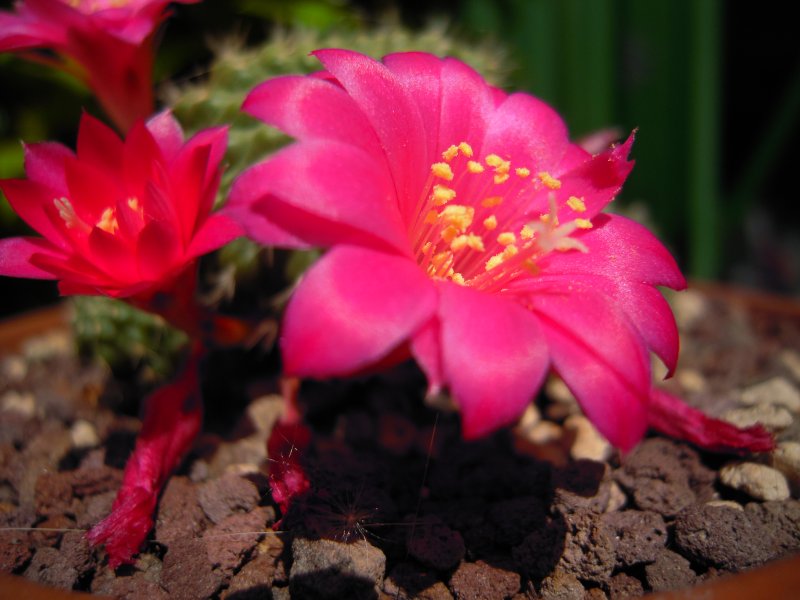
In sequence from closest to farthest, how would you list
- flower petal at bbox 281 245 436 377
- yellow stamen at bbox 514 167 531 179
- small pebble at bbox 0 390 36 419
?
flower petal at bbox 281 245 436 377 < yellow stamen at bbox 514 167 531 179 < small pebble at bbox 0 390 36 419

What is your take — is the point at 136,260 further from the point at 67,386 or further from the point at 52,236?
the point at 67,386

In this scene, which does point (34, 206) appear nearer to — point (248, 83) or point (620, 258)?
point (248, 83)

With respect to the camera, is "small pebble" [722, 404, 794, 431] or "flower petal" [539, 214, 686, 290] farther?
"small pebble" [722, 404, 794, 431]

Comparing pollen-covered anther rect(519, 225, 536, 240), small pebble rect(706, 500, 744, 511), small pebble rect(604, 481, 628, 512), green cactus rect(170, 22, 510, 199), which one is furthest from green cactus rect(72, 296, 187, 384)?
small pebble rect(706, 500, 744, 511)

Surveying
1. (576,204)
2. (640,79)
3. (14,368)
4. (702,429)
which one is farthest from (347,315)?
(640,79)

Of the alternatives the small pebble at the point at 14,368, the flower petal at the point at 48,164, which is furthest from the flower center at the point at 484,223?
the small pebble at the point at 14,368

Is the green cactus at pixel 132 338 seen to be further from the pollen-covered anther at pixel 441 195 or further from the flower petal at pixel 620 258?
the flower petal at pixel 620 258

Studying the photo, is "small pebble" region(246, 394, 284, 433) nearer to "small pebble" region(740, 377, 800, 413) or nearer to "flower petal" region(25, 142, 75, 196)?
"flower petal" region(25, 142, 75, 196)
